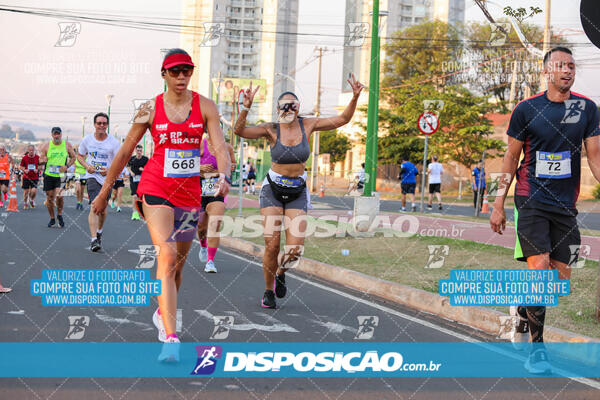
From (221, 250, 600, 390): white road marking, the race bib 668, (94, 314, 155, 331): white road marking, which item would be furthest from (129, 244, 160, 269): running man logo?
the race bib 668

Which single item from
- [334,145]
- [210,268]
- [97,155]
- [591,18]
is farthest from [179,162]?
[334,145]

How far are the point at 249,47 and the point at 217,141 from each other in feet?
422

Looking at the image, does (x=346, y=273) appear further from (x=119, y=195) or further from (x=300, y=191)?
(x=119, y=195)

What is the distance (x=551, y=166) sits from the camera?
4.94 metres

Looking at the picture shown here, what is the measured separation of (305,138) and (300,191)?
0.52 metres

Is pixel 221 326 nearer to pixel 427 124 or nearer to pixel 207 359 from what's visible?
pixel 207 359

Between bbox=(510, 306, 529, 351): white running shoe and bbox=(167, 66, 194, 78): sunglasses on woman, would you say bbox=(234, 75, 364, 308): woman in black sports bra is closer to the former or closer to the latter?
bbox=(167, 66, 194, 78): sunglasses on woman

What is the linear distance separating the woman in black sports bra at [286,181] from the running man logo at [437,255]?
3152mm

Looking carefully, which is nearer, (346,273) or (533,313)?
(533,313)

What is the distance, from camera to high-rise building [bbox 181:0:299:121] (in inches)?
4855

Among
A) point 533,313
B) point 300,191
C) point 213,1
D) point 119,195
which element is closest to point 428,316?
point 300,191

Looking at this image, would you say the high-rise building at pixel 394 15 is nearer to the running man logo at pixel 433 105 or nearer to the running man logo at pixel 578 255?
the running man logo at pixel 433 105

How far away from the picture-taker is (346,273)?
9.30 metres

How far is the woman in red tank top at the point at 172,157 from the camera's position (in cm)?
492
